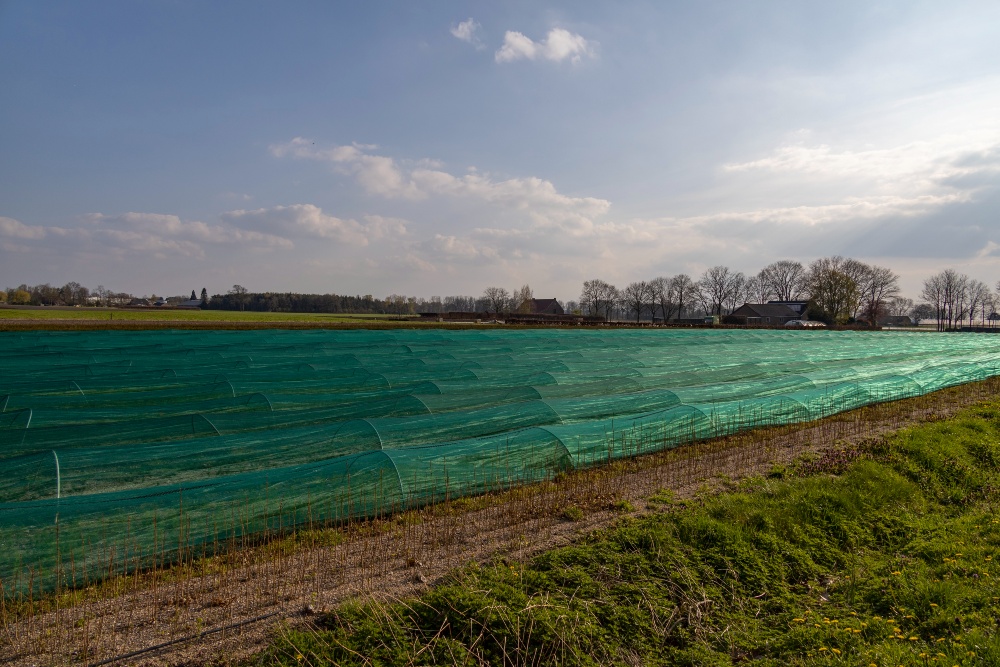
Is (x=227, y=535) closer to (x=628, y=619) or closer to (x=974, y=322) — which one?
(x=628, y=619)

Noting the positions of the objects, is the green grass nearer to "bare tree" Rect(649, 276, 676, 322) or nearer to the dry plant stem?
the dry plant stem

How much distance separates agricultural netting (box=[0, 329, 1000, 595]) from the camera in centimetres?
757

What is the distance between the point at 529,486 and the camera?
10828mm

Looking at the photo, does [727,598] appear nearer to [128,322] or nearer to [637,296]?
[128,322]

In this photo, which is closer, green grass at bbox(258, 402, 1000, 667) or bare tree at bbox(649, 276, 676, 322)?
green grass at bbox(258, 402, 1000, 667)

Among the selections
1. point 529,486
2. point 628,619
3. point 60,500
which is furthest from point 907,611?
point 60,500

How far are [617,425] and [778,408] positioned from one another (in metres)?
6.93

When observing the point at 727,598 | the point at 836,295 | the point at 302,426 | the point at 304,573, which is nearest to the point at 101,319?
the point at 302,426

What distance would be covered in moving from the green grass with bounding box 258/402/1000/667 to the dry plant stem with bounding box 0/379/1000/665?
589 millimetres

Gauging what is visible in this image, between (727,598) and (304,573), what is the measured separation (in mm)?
5251

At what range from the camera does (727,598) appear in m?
6.57

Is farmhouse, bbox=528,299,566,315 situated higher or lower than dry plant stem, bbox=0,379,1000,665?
higher

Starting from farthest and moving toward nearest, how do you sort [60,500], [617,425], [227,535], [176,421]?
[617,425] → [176,421] → [227,535] → [60,500]

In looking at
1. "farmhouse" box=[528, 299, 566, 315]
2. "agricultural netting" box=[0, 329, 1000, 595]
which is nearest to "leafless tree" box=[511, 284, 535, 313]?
"farmhouse" box=[528, 299, 566, 315]
